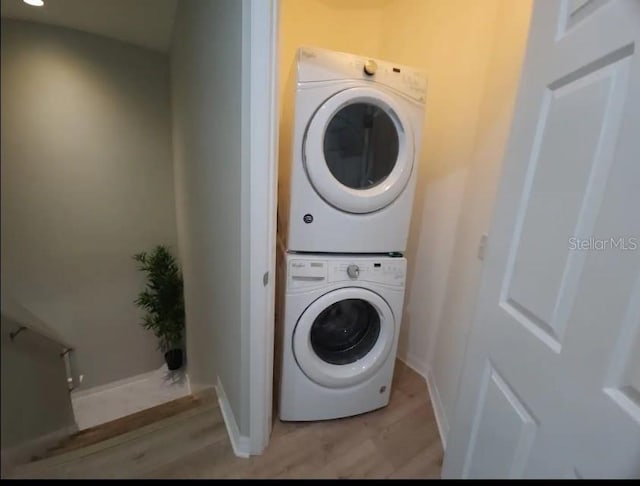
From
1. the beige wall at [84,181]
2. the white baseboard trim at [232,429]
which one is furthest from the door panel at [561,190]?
the white baseboard trim at [232,429]

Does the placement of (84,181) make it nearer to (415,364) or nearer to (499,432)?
(499,432)

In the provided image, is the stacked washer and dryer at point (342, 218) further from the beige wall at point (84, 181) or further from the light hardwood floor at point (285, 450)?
the beige wall at point (84, 181)

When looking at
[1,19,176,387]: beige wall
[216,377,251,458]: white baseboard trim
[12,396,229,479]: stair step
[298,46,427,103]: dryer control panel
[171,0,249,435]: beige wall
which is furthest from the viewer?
[216,377,251,458]: white baseboard trim

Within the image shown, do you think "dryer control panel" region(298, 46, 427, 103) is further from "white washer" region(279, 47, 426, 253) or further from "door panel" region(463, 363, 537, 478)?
"door panel" region(463, 363, 537, 478)

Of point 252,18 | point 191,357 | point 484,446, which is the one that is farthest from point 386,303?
point 252,18

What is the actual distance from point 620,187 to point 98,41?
1.07m

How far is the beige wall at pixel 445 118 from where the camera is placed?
52.3 inches

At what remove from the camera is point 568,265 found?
594 mm

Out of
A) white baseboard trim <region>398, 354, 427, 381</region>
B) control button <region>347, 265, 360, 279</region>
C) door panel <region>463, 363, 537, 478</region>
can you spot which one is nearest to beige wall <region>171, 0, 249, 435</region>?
control button <region>347, 265, 360, 279</region>

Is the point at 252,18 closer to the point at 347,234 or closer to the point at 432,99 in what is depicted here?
the point at 347,234

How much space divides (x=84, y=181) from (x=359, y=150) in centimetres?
111

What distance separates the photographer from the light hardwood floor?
90 cm

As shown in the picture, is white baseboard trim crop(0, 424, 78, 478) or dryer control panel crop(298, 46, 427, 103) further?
dryer control panel crop(298, 46, 427, 103)
